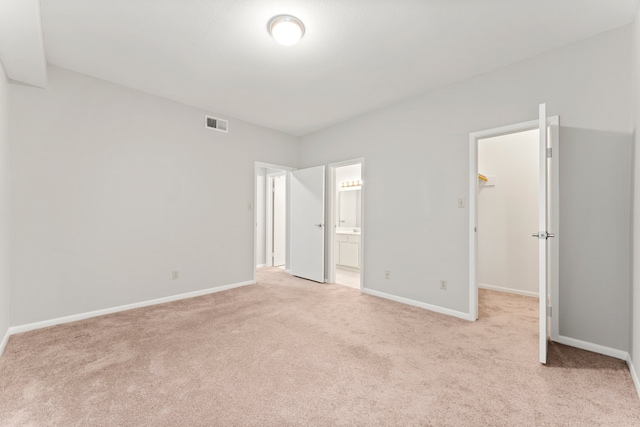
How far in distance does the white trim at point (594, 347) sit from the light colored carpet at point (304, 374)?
0.10 m

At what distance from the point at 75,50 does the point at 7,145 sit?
3.48 feet

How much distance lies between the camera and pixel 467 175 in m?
3.06

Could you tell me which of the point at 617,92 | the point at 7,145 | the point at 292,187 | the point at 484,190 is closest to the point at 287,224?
the point at 292,187

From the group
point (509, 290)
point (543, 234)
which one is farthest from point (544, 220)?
point (509, 290)

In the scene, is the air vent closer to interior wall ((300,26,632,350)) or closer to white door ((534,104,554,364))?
interior wall ((300,26,632,350))

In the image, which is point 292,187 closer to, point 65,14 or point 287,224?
point 287,224

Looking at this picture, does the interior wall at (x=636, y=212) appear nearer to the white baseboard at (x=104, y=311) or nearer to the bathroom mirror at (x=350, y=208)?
the white baseboard at (x=104, y=311)

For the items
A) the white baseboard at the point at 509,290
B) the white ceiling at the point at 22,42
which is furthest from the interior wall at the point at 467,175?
the white ceiling at the point at 22,42

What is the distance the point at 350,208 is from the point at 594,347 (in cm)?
457

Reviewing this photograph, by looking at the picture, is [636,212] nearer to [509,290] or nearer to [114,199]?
[509,290]

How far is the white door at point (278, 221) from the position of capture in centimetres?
621

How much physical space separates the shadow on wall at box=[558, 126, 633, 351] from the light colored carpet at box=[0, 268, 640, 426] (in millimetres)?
273

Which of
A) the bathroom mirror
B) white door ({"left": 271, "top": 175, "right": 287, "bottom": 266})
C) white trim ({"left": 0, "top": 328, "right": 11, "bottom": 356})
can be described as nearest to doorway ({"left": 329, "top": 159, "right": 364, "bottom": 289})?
the bathroom mirror

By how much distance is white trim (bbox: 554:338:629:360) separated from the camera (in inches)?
85.7
